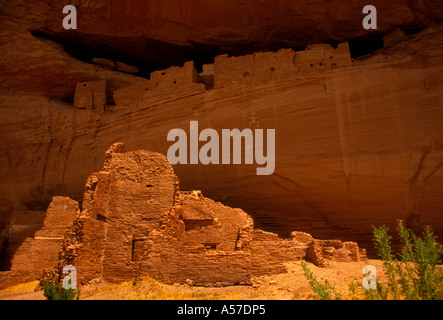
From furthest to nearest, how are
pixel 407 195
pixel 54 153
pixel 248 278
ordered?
1. pixel 54 153
2. pixel 407 195
3. pixel 248 278

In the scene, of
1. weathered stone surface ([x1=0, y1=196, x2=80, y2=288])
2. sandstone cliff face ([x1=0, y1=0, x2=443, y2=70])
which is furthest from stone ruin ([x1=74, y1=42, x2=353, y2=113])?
weathered stone surface ([x1=0, y1=196, x2=80, y2=288])

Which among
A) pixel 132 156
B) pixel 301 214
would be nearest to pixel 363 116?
pixel 301 214

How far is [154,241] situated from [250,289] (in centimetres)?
204

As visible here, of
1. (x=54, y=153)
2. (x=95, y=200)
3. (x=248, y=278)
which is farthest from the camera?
(x=54, y=153)

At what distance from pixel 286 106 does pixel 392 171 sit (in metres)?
3.69

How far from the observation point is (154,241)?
25.2 feet

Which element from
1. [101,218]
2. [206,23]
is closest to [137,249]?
[101,218]

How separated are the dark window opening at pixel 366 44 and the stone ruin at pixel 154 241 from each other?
881 centimetres

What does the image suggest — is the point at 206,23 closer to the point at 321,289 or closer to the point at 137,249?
the point at 137,249

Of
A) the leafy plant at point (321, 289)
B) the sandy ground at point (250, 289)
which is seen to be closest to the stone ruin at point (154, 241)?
the sandy ground at point (250, 289)

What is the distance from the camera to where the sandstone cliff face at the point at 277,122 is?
37.1 feet

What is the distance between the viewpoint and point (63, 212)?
11.6 m

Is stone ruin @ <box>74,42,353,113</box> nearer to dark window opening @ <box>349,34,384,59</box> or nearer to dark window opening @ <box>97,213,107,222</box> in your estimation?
dark window opening @ <box>349,34,384,59</box>

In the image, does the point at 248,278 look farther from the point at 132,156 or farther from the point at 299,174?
the point at 299,174
